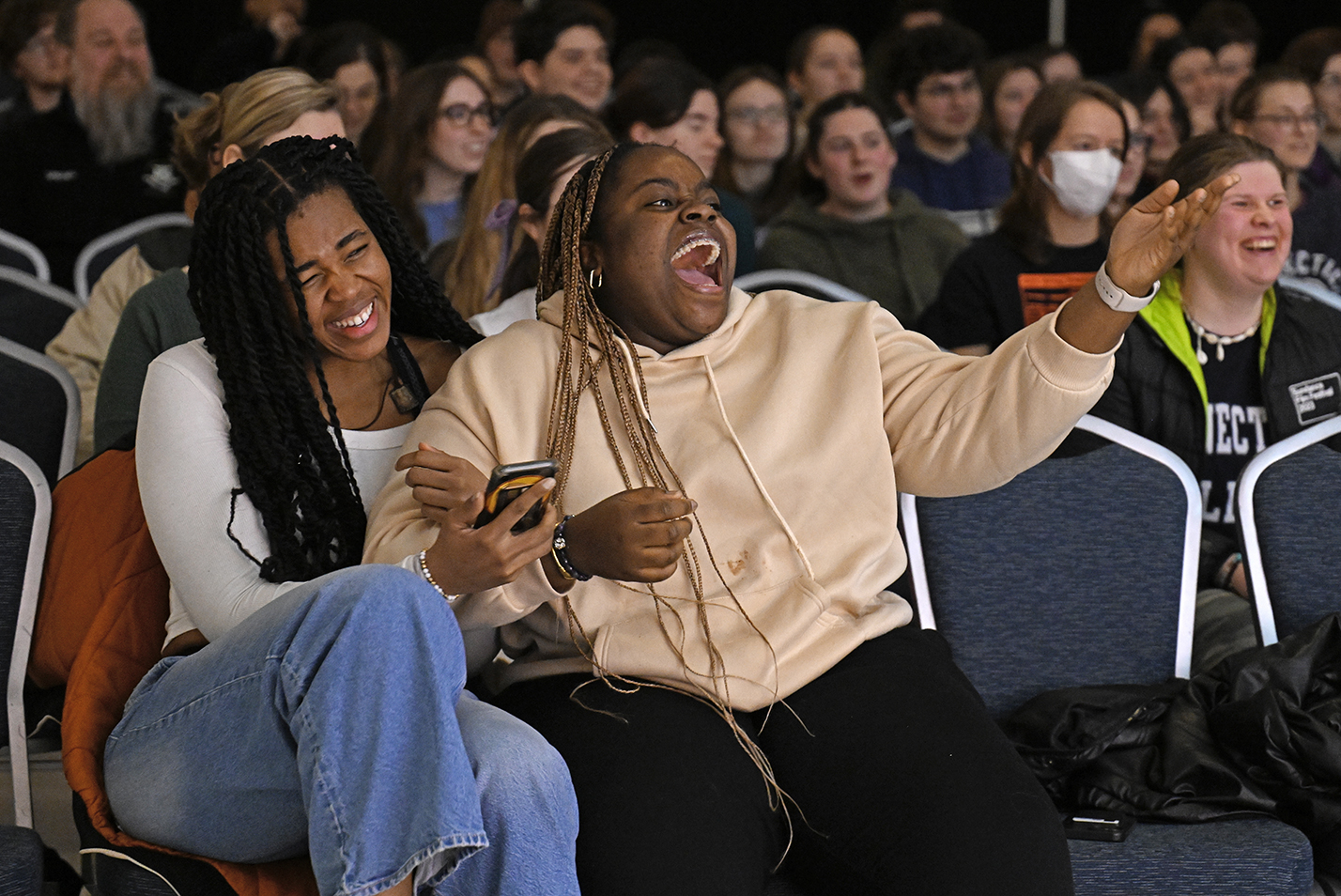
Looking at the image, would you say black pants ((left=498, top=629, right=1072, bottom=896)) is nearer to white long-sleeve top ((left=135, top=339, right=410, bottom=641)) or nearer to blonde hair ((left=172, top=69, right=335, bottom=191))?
white long-sleeve top ((left=135, top=339, right=410, bottom=641))

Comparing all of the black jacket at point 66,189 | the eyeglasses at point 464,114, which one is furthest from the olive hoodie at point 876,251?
the black jacket at point 66,189

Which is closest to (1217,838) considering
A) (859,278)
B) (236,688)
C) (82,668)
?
(236,688)

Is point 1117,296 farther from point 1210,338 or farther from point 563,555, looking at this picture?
point 1210,338

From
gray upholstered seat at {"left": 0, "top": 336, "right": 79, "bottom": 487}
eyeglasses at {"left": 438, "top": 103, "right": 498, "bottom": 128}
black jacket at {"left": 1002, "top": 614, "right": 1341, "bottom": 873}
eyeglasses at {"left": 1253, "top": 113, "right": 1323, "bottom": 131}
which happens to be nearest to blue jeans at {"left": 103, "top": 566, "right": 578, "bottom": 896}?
black jacket at {"left": 1002, "top": 614, "right": 1341, "bottom": 873}

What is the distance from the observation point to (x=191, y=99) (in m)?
5.46

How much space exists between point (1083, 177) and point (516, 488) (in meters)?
2.09

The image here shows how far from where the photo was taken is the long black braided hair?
1899 mm

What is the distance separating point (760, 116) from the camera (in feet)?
15.8

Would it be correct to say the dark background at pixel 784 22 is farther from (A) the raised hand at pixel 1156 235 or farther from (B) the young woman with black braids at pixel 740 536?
(A) the raised hand at pixel 1156 235

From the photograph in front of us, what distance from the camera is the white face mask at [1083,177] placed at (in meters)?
3.33

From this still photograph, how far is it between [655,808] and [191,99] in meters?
4.50

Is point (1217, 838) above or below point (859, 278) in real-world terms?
below

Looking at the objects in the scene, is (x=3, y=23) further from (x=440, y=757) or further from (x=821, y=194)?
(x=440, y=757)

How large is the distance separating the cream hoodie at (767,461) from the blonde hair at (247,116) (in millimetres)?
804
